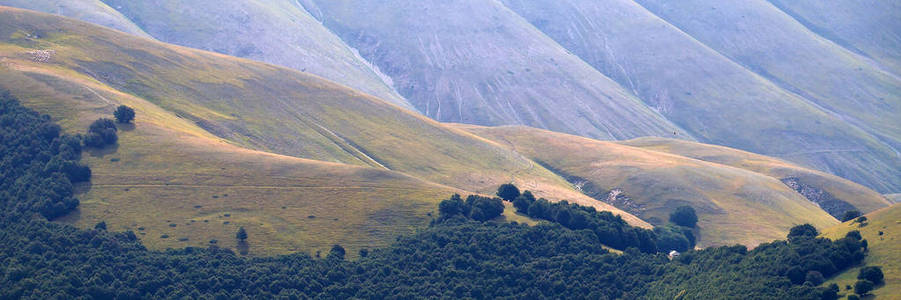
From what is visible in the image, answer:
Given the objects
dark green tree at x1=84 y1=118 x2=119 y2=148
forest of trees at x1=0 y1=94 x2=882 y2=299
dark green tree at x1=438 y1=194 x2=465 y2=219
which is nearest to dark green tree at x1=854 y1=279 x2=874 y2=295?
forest of trees at x1=0 y1=94 x2=882 y2=299

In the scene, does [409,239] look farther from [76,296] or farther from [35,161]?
[35,161]

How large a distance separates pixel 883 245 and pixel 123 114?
137 meters

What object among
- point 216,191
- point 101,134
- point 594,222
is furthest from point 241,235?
point 594,222

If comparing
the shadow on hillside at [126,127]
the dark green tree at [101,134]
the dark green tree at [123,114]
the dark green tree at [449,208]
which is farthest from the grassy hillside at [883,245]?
the dark green tree at [123,114]

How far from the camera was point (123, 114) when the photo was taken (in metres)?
176

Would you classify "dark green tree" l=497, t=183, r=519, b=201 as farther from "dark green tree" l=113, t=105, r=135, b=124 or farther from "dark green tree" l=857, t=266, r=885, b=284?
"dark green tree" l=857, t=266, r=885, b=284

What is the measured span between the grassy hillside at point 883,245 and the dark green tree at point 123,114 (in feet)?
426

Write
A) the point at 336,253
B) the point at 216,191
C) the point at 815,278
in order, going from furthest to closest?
the point at 216,191 < the point at 336,253 < the point at 815,278

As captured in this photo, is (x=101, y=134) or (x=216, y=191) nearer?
(x=216, y=191)

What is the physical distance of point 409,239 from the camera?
498ft

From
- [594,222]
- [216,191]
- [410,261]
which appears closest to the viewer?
[410,261]

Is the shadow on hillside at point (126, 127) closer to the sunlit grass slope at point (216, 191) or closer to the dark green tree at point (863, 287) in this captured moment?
the sunlit grass slope at point (216, 191)

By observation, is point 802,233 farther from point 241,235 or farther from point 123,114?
point 123,114

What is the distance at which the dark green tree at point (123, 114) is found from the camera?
17550cm
